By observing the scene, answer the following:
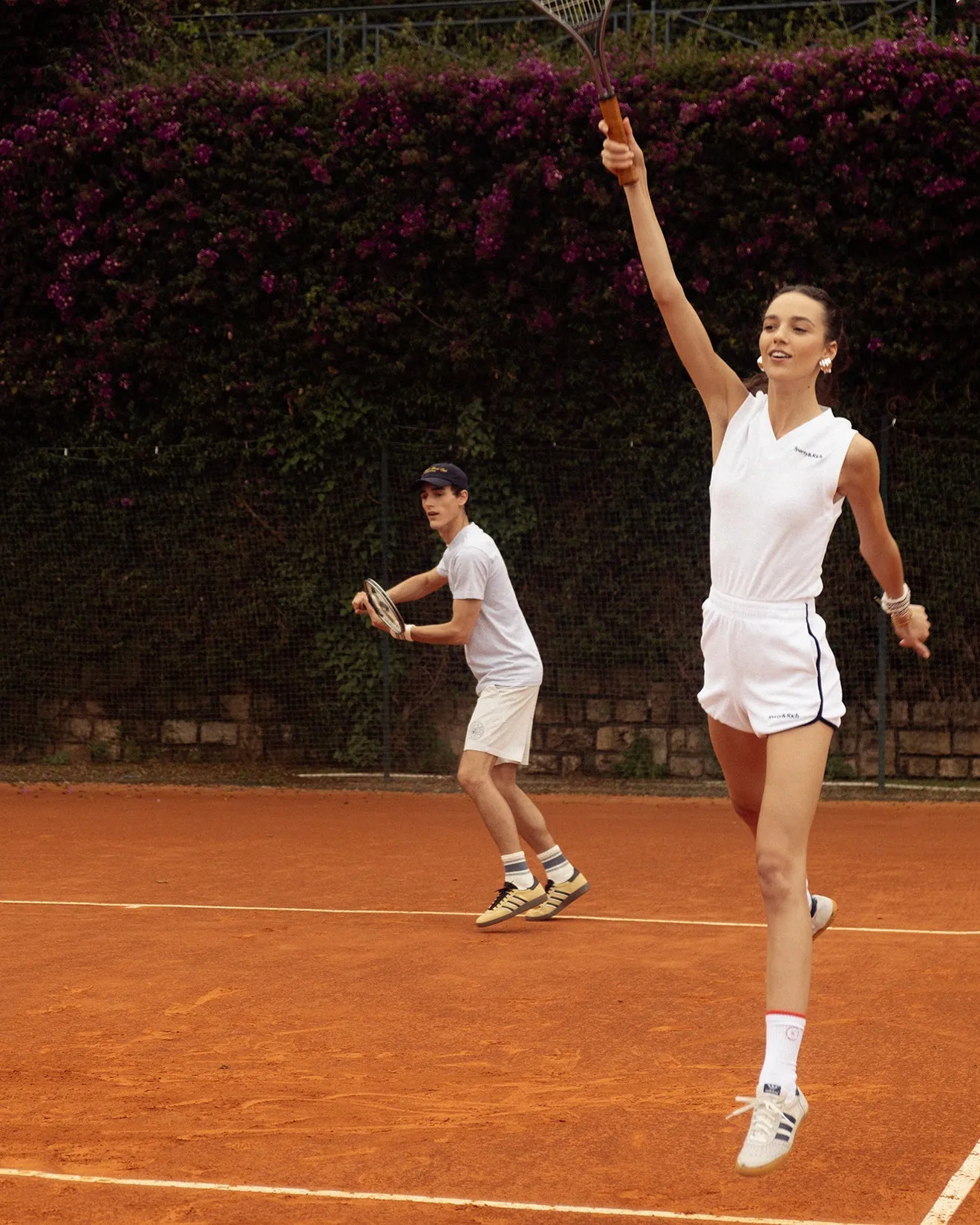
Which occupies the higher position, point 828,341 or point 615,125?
point 615,125

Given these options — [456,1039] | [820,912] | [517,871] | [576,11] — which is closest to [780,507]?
[820,912]

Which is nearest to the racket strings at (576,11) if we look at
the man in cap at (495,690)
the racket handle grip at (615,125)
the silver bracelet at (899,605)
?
the racket handle grip at (615,125)

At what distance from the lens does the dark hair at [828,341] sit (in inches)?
159

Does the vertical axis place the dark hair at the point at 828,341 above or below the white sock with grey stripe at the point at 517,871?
above

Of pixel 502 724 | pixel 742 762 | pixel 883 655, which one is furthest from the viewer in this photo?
pixel 883 655

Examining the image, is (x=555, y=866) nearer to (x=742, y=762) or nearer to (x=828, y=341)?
(x=742, y=762)

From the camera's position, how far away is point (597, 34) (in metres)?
4.57

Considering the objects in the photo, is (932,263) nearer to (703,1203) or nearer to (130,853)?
(130,853)

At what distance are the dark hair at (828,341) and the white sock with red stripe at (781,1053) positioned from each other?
153 centimetres

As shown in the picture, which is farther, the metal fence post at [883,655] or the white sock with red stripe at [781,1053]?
the metal fence post at [883,655]

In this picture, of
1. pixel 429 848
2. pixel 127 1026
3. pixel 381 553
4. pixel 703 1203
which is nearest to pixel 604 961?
pixel 127 1026

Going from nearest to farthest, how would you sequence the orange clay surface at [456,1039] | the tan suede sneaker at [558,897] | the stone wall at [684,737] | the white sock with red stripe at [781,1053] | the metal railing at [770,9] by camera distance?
the white sock with red stripe at [781,1053] → the orange clay surface at [456,1039] → the tan suede sneaker at [558,897] → the stone wall at [684,737] → the metal railing at [770,9]

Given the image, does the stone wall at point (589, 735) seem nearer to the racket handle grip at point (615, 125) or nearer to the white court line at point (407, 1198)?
the racket handle grip at point (615, 125)

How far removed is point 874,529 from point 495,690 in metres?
3.52
